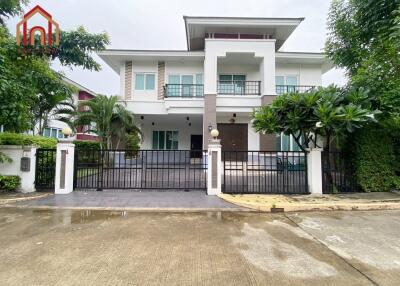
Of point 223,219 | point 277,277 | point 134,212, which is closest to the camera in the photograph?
point 277,277

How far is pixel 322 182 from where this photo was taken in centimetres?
781

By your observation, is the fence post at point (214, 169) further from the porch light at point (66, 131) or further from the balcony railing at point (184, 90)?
the balcony railing at point (184, 90)

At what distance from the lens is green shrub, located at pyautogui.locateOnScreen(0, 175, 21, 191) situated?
7.42 meters

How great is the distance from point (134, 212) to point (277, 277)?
4.12 metres

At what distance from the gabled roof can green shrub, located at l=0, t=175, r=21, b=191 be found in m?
12.7

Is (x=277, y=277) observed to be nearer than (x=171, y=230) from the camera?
Yes

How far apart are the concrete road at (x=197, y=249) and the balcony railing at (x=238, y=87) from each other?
443 inches

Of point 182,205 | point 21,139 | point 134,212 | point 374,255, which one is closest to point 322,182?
point 374,255

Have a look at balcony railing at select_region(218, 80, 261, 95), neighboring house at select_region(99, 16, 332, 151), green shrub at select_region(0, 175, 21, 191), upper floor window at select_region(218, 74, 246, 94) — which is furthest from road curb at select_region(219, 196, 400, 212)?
upper floor window at select_region(218, 74, 246, 94)

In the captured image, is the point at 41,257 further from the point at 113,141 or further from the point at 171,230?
the point at 113,141

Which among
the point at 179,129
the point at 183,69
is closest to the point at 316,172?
the point at 183,69

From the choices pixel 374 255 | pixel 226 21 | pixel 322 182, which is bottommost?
pixel 374 255

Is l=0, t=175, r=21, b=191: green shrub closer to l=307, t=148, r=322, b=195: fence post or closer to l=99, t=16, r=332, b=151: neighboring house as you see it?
l=99, t=16, r=332, b=151: neighboring house

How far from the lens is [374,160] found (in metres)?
7.73
